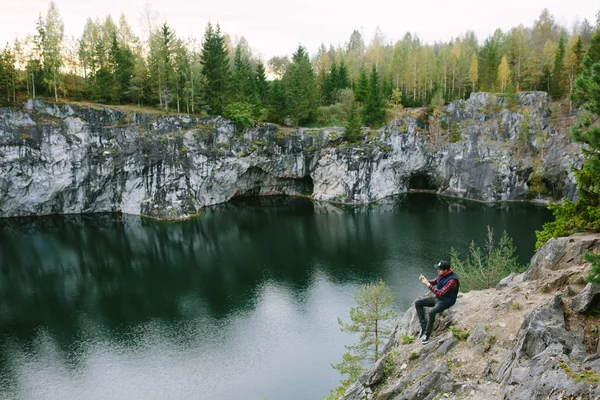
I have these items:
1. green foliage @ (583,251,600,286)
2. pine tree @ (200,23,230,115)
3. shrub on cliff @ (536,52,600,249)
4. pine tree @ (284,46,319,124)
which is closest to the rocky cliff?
pine tree @ (200,23,230,115)

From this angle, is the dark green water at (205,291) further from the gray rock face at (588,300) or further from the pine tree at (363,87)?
the pine tree at (363,87)

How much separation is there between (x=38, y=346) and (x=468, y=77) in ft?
231

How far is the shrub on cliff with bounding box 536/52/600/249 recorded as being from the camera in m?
12.1

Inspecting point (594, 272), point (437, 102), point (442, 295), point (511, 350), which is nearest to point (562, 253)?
point (594, 272)

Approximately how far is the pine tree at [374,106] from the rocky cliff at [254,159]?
276 centimetres

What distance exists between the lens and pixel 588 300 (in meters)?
9.07

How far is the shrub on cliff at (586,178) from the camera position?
478 inches

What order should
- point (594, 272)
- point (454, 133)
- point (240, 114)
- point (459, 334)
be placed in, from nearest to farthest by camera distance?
1. point (594, 272)
2. point (459, 334)
3. point (240, 114)
4. point (454, 133)

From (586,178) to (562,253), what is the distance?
2.71 metres

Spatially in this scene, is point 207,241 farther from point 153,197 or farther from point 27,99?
point 27,99

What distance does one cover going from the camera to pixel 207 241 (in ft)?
145

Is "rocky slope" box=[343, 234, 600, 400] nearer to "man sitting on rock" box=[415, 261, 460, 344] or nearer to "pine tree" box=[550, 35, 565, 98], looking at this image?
"man sitting on rock" box=[415, 261, 460, 344]

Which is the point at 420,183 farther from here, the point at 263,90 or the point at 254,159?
the point at 263,90

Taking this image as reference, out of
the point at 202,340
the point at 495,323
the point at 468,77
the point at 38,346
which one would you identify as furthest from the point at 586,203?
the point at 468,77
